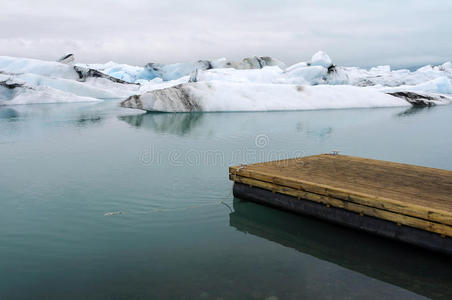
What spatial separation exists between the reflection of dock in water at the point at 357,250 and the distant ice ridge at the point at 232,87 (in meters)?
20.2

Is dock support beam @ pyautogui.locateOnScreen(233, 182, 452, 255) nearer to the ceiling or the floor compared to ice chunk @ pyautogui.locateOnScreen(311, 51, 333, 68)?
nearer to the floor

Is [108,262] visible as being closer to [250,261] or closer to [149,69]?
[250,261]

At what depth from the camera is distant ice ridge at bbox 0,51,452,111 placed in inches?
1033

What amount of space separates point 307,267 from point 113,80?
2224 inches

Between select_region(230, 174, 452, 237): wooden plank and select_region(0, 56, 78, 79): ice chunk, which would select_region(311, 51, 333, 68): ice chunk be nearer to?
select_region(0, 56, 78, 79): ice chunk

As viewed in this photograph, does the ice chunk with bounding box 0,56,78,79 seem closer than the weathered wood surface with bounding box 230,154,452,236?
No

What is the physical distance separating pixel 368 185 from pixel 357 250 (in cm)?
107

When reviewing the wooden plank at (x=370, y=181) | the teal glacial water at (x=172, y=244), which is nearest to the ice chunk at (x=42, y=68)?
the teal glacial water at (x=172, y=244)

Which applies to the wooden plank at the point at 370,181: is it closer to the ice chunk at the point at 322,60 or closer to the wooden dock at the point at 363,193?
the wooden dock at the point at 363,193

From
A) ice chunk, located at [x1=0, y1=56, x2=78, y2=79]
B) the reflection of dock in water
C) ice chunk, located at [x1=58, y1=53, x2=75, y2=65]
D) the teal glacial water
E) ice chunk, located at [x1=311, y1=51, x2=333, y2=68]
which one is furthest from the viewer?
ice chunk, located at [x1=58, y1=53, x2=75, y2=65]

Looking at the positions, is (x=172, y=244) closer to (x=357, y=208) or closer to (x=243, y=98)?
(x=357, y=208)

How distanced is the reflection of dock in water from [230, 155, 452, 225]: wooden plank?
50 cm

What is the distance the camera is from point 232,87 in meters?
27.3

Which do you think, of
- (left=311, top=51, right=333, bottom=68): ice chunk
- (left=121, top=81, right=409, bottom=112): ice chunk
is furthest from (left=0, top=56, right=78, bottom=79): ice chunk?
(left=311, top=51, right=333, bottom=68): ice chunk
